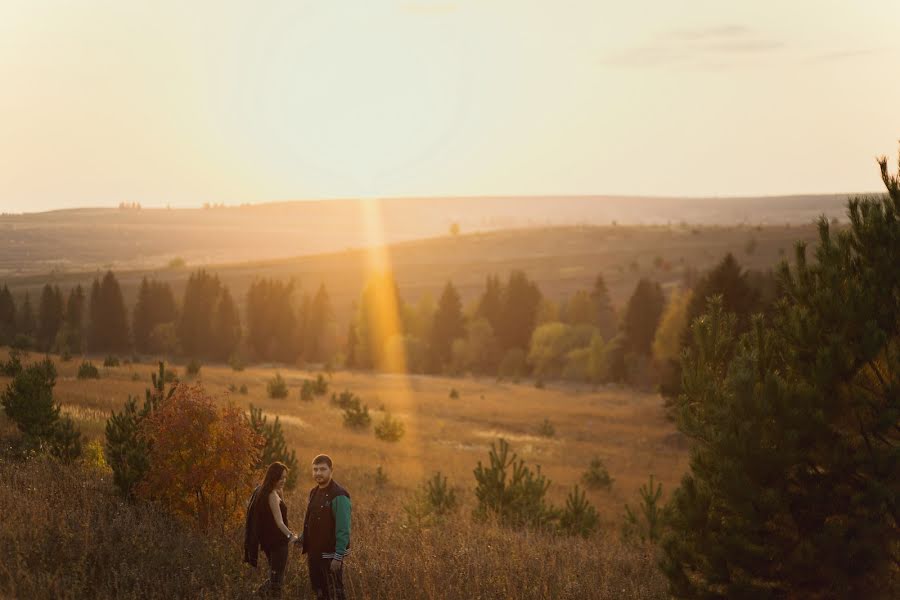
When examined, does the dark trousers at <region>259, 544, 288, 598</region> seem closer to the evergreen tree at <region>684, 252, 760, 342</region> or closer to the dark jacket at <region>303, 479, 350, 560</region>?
the dark jacket at <region>303, 479, 350, 560</region>

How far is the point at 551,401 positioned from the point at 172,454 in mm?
51332

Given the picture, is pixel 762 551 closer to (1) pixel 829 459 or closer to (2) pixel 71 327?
(1) pixel 829 459

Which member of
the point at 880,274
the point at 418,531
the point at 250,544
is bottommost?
the point at 418,531

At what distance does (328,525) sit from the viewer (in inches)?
357

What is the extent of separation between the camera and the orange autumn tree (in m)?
11.4

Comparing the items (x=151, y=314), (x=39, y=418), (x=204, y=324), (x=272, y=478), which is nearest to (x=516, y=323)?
(x=204, y=324)

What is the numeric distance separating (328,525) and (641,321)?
2990 inches

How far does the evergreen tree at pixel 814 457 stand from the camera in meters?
7.86

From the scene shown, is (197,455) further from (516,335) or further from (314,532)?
(516,335)

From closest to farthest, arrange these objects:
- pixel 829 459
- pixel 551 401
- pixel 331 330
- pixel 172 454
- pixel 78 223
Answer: pixel 829 459 → pixel 172 454 → pixel 78 223 → pixel 551 401 → pixel 331 330

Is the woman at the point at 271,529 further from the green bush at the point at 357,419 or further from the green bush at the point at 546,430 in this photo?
the green bush at the point at 546,430

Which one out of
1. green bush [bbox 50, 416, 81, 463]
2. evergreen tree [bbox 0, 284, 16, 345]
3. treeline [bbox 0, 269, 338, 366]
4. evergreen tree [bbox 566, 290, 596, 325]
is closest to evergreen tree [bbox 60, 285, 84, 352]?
treeline [bbox 0, 269, 338, 366]

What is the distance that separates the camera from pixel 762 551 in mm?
7918

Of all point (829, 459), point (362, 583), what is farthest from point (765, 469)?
point (362, 583)
